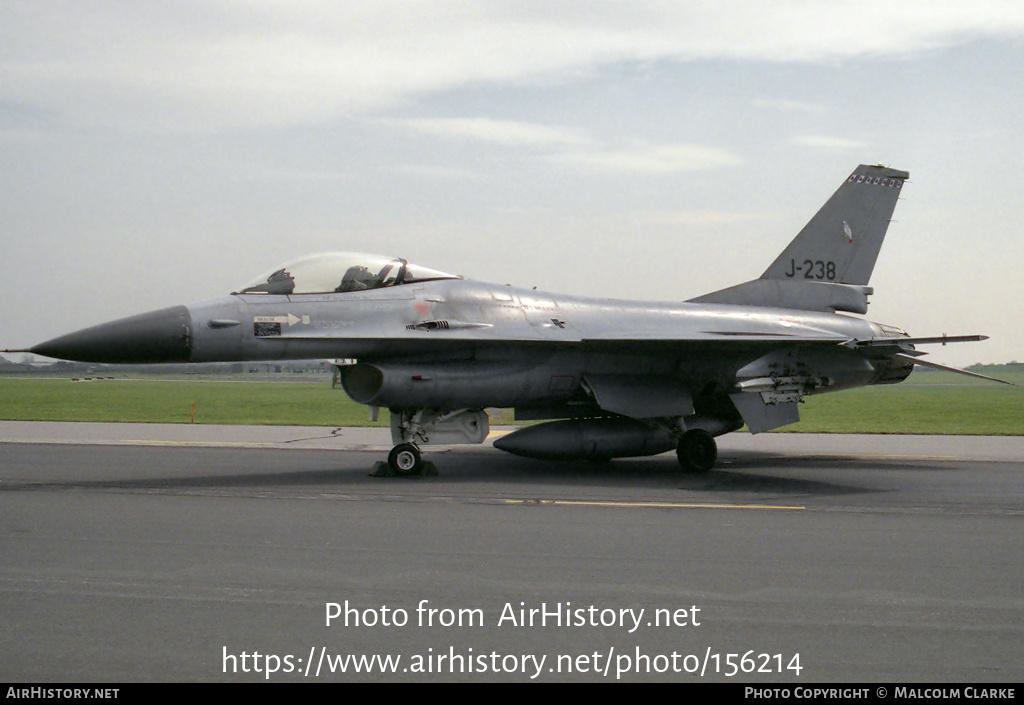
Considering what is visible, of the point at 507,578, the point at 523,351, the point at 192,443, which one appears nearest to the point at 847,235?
the point at 523,351

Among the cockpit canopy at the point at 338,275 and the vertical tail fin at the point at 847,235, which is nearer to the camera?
the cockpit canopy at the point at 338,275

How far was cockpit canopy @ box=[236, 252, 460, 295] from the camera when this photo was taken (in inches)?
500

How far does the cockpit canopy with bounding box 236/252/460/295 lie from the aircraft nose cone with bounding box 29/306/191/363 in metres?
1.16

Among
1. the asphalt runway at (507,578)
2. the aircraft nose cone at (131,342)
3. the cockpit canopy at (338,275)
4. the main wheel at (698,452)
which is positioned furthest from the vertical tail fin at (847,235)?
the aircraft nose cone at (131,342)

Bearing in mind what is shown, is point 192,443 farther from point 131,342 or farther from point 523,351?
point 523,351

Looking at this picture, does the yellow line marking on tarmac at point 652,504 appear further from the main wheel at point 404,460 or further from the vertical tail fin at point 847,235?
the vertical tail fin at point 847,235

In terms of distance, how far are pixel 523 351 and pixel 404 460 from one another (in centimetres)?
234

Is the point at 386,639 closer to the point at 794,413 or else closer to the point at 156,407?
the point at 794,413

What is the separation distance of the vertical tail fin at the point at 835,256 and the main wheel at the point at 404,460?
249 inches

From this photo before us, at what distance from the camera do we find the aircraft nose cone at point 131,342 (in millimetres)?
11180

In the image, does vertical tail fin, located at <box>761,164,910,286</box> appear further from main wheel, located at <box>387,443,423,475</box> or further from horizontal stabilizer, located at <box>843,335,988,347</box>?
main wheel, located at <box>387,443,423,475</box>

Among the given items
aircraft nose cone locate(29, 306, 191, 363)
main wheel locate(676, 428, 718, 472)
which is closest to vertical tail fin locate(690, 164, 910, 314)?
main wheel locate(676, 428, 718, 472)

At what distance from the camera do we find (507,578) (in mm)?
6711
